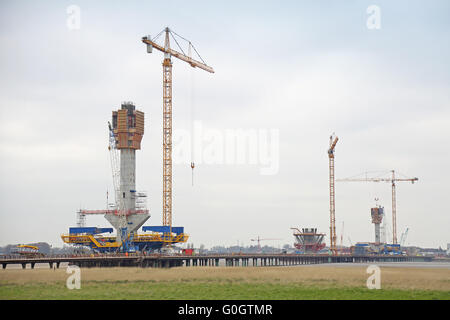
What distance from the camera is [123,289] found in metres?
72.8

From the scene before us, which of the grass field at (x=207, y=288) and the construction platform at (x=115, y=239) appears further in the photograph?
the construction platform at (x=115, y=239)

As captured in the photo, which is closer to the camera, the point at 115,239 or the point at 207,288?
the point at 207,288

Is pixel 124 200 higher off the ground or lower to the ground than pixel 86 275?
higher

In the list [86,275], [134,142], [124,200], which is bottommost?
[86,275]

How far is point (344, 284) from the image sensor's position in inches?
3140

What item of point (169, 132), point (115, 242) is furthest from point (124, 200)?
point (169, 132)

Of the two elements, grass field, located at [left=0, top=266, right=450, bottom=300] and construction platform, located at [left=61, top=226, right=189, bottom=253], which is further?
construction platform, located at [left=61, top=226, right=189, bottom=253]
